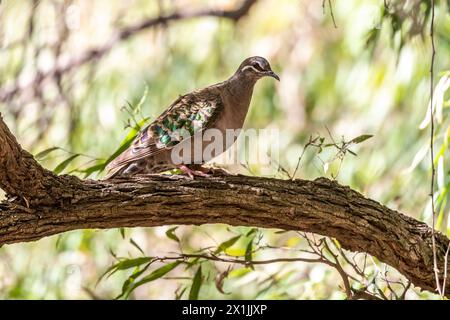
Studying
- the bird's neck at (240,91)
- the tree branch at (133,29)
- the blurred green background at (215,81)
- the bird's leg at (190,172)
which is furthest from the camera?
the tree branch at (133,29)

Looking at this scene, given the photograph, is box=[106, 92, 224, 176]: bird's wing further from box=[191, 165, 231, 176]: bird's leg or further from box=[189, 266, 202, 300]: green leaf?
box=[189, 266, 202, 300]: green leaf

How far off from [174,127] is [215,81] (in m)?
3.86

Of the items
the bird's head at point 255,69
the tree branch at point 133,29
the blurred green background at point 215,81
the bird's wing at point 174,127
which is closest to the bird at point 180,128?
the bird's wing at point 174,127

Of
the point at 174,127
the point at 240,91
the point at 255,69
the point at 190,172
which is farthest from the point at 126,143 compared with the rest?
the point at 255,69

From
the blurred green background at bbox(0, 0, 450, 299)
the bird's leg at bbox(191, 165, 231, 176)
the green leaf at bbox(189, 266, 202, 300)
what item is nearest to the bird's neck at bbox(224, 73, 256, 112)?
the bird's leg at bbox(191, 165, 231, 176)

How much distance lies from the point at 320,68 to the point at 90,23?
8.44 ft

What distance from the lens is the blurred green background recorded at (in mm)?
6109

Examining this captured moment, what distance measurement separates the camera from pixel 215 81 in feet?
27.6

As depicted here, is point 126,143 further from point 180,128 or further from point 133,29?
point 133,29

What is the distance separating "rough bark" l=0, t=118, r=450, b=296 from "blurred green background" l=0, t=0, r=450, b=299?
1168 mm

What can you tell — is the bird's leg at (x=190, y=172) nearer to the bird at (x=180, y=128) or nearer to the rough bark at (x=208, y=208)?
the bird at (x=180, y=128)

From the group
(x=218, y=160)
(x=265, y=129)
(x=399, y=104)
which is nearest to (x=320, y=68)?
(x=265, y=129)

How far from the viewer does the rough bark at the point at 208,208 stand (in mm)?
3398
